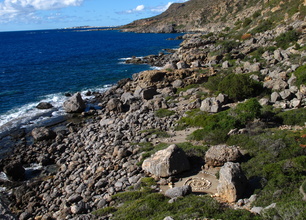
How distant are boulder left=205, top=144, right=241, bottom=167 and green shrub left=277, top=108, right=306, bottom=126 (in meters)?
6.66

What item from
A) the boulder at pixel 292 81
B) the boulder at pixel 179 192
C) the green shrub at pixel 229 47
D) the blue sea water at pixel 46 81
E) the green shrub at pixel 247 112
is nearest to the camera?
the boulder at pixel 179 192

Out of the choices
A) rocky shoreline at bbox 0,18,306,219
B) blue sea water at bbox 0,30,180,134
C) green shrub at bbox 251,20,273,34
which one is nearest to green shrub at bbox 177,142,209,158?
rocky shoreline at bbox 0,18,306,219

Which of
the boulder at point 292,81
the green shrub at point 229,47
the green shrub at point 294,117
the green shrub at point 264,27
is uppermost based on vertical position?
the green shrub at point 264,27

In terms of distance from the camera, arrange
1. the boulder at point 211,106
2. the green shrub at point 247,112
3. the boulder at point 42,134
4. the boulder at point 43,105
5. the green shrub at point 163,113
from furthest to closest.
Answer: the boulder at point 43,105 → the boulder at point 42,134 → the green shrub at point 163,113 → the boulder at point 211,106 → the green shrub at point 247,112

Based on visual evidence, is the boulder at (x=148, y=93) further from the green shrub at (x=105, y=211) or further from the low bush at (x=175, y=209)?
the green shrub at (x=105, y=211)

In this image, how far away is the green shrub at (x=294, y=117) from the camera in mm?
19031

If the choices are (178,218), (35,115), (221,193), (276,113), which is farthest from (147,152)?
(35,115)

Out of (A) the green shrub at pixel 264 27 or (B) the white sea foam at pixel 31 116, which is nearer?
(B) the white sea foam at pixel 31 116

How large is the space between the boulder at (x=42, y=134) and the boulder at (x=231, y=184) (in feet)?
70.1

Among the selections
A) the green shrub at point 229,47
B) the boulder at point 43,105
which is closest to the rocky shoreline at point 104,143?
the boulder at point 43,105

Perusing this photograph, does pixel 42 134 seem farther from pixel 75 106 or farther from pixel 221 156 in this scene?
pixel 221 156

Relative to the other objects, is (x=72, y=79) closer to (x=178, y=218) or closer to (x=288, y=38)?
(x=288, y=38)

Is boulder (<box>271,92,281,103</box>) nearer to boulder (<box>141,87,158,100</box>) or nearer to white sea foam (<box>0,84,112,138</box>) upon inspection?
boulder (<box>141,87,158,100</box>)

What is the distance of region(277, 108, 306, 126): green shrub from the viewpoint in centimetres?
1903
